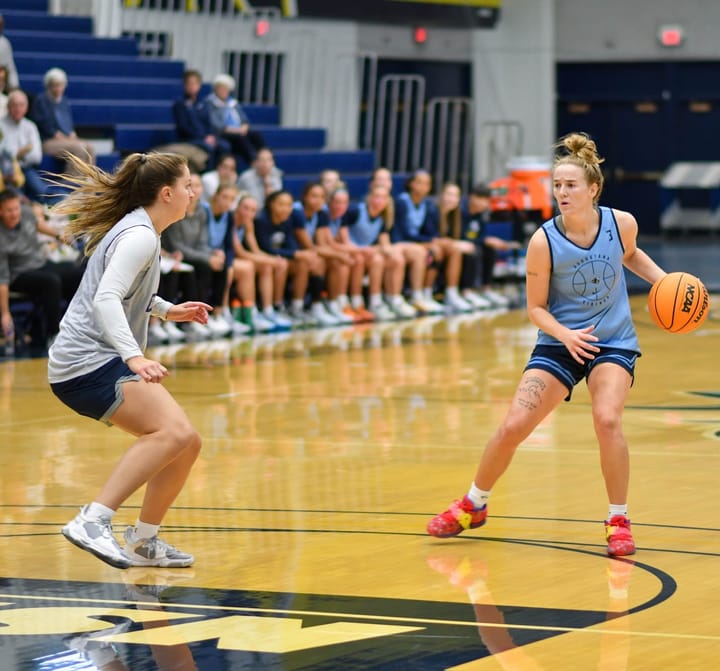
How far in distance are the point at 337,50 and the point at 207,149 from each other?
350 inches

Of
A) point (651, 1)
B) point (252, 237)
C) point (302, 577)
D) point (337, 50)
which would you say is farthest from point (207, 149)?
point (651, 1)

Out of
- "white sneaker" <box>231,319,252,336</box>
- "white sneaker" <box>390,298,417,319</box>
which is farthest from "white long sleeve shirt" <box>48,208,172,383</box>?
"white sneaker" <box>390,298,417,319</box>

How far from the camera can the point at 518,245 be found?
1972 cm

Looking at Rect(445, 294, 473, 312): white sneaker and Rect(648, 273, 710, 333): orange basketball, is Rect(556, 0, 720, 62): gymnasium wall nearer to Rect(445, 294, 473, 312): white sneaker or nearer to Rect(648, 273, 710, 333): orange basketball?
Rect(445, 294, 473, 312): white sneaker

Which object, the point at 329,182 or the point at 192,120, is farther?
the point at 192,120

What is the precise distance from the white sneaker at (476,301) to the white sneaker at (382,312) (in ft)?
4.22

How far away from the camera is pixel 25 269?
1338cm

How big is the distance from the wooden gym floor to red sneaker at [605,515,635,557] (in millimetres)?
77

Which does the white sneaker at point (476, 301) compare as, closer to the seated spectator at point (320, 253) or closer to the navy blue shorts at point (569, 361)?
the seated spectator at point (320, 253)

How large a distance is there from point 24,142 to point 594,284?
998cm

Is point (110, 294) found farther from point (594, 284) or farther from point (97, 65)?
point (97, 65)

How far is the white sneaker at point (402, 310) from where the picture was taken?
16.5 m

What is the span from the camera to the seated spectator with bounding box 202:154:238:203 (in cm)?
1520

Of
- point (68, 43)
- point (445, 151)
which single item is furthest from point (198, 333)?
point (445, 151)
